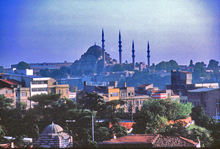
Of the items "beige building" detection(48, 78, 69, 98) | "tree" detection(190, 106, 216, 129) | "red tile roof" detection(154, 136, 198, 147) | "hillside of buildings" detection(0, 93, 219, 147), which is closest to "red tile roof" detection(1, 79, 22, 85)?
"beige building" detection(48, 78, 69, 98)

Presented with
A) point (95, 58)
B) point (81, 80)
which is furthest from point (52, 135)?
point (95, 58)

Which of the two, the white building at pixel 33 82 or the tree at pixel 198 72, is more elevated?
the tree at pixel 198 72

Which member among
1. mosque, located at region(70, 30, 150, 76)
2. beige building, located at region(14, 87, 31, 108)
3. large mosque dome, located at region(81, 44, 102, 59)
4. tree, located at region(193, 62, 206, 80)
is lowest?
beige building, located at region(14, 87, 31, 108)

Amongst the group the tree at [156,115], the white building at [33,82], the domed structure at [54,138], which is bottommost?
the domed structure at [54,138]

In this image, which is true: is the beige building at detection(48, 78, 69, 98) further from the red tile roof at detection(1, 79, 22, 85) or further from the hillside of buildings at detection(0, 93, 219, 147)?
the hillside of buildings at detection(0, 93, 219, 147)

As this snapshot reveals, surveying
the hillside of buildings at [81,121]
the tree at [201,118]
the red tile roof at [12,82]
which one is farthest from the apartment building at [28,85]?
the tree at [201,118]

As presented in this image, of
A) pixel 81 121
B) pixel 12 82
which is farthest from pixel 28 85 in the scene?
pixel 81 121

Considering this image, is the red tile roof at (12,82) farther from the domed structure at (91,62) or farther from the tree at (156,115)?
the domed structure at (91,62)

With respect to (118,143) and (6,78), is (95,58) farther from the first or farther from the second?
(118,143)

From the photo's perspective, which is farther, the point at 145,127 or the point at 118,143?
the point at 145,127

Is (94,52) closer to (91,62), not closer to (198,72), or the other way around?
(91,62)

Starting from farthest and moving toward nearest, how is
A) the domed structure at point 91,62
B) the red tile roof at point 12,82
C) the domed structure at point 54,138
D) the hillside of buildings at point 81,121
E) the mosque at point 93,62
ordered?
the domed structure at point 91,62
the mosque at point 93,62
the red tile roof at point 12,82
the hillside of buildings at point 81,121
the domed structure at point 54,138
